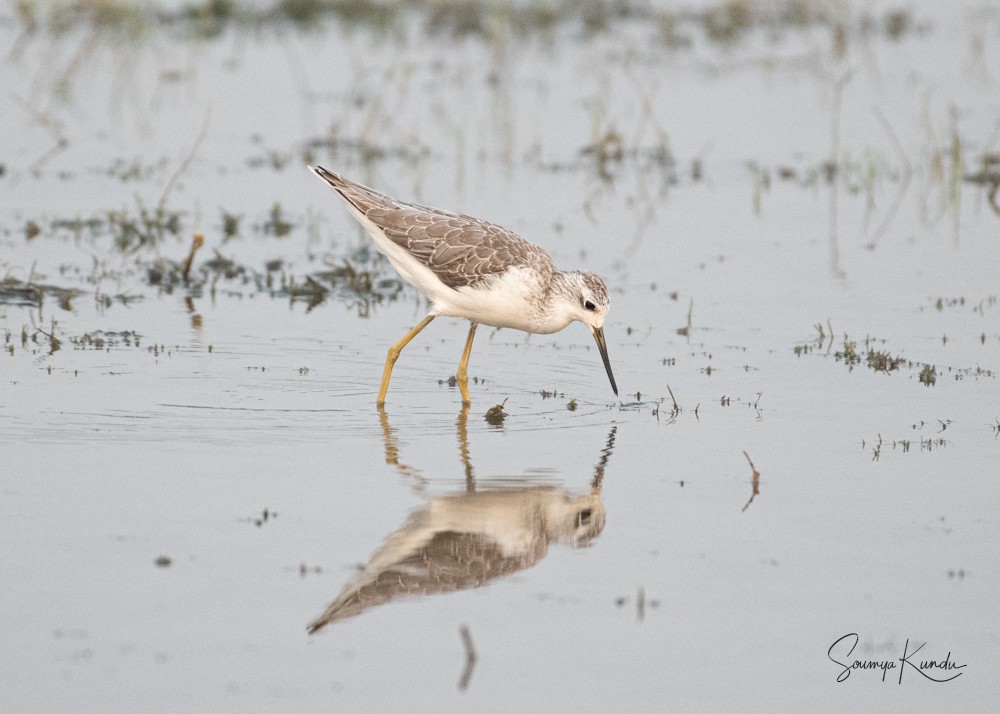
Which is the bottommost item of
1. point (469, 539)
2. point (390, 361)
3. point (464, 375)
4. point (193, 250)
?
point (469, 539)

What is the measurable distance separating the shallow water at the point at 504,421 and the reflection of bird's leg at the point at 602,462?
4 centimetres

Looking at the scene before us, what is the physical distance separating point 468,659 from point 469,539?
147 cm

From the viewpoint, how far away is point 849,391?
10.9 metres

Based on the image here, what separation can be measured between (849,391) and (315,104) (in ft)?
41.2

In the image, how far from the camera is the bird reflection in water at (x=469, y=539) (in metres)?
7.02

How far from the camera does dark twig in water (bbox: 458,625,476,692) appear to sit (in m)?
6.07

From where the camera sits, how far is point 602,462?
9109 millimetres

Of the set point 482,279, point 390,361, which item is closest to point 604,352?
point 482,279

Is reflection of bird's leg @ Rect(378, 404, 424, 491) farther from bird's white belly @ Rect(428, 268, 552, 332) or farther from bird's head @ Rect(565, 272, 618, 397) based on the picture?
bird's head @ Rect(565, 272, 618, 397)

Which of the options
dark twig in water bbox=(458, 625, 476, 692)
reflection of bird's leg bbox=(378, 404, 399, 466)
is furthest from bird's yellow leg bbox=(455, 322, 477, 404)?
dark twig in water bbox=(458, 625, 476, 692)

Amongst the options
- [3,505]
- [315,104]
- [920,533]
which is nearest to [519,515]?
[920,533]

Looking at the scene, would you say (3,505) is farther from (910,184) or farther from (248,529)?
(910,184)

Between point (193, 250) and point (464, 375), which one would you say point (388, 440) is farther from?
point (193, 250)

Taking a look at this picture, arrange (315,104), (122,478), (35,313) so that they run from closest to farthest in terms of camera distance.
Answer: (122,478) → (35,313) → (315,104)
